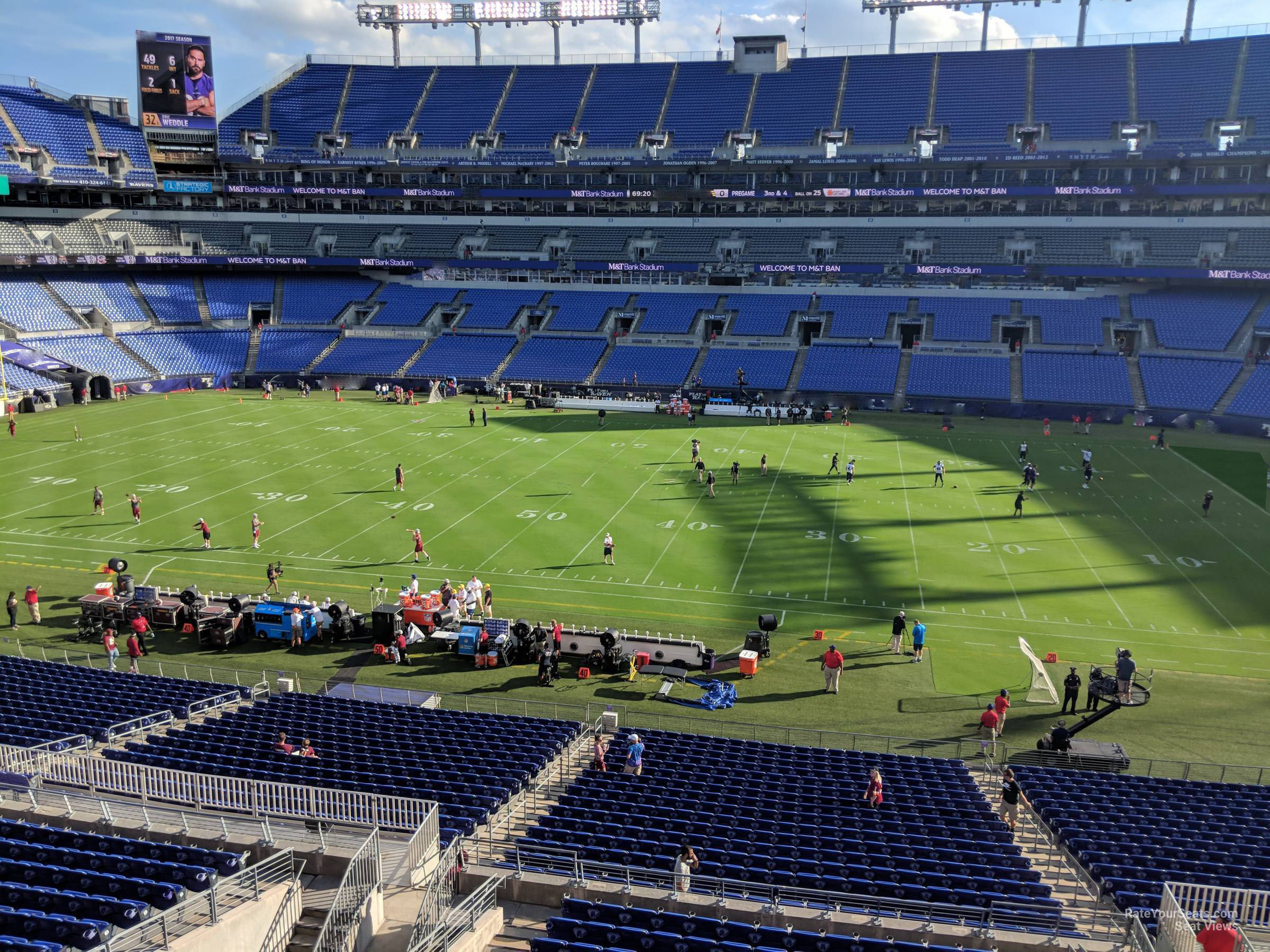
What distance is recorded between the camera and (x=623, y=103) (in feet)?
282

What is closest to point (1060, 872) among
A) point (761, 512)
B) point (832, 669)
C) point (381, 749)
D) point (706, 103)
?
point (832, 669)

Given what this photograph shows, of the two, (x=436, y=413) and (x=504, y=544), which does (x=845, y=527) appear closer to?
(x=504, y=544)

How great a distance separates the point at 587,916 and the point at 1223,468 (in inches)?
1765

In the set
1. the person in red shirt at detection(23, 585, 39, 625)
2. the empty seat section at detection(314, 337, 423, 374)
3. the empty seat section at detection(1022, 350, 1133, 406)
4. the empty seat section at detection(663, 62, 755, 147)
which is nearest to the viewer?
the person in red shirt at detection(23, 585, 39, 625)

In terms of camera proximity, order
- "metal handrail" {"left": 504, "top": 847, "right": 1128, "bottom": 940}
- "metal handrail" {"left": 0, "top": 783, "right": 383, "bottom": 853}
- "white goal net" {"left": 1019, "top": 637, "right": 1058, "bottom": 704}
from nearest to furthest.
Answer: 1. "metal handrail" {"left": 504, "top": 847, "right": 1128, "bottom": 940}
2. "metal handrail" {"left": 0, "top": 783, "right": 383, "bottom": 853}
3. "white goal net" {"left": 1019, "top": 637, "right": 1058, "bottom": 704}

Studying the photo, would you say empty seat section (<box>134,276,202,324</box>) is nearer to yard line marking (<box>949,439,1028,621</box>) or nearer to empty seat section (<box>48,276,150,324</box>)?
empty seat section (<box>48,276,150,324</box>)

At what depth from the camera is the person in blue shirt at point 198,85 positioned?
78.6 metres

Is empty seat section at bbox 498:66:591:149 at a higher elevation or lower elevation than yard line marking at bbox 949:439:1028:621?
higher

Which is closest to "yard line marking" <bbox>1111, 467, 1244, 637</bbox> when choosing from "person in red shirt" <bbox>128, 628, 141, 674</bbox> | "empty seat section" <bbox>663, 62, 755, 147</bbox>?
"person in red shirt" <bbox>128, 628, 141, 674</bbox>

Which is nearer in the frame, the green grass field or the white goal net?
the white goal net

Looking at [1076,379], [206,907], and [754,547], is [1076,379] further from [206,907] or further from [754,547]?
[206,907]

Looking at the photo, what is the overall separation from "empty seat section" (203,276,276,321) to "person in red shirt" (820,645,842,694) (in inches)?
2677

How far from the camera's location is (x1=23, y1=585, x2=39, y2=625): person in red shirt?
26016 mm

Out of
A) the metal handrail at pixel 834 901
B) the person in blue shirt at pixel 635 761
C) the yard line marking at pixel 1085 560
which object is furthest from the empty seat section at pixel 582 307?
the metal handrail at pixel 834 901
